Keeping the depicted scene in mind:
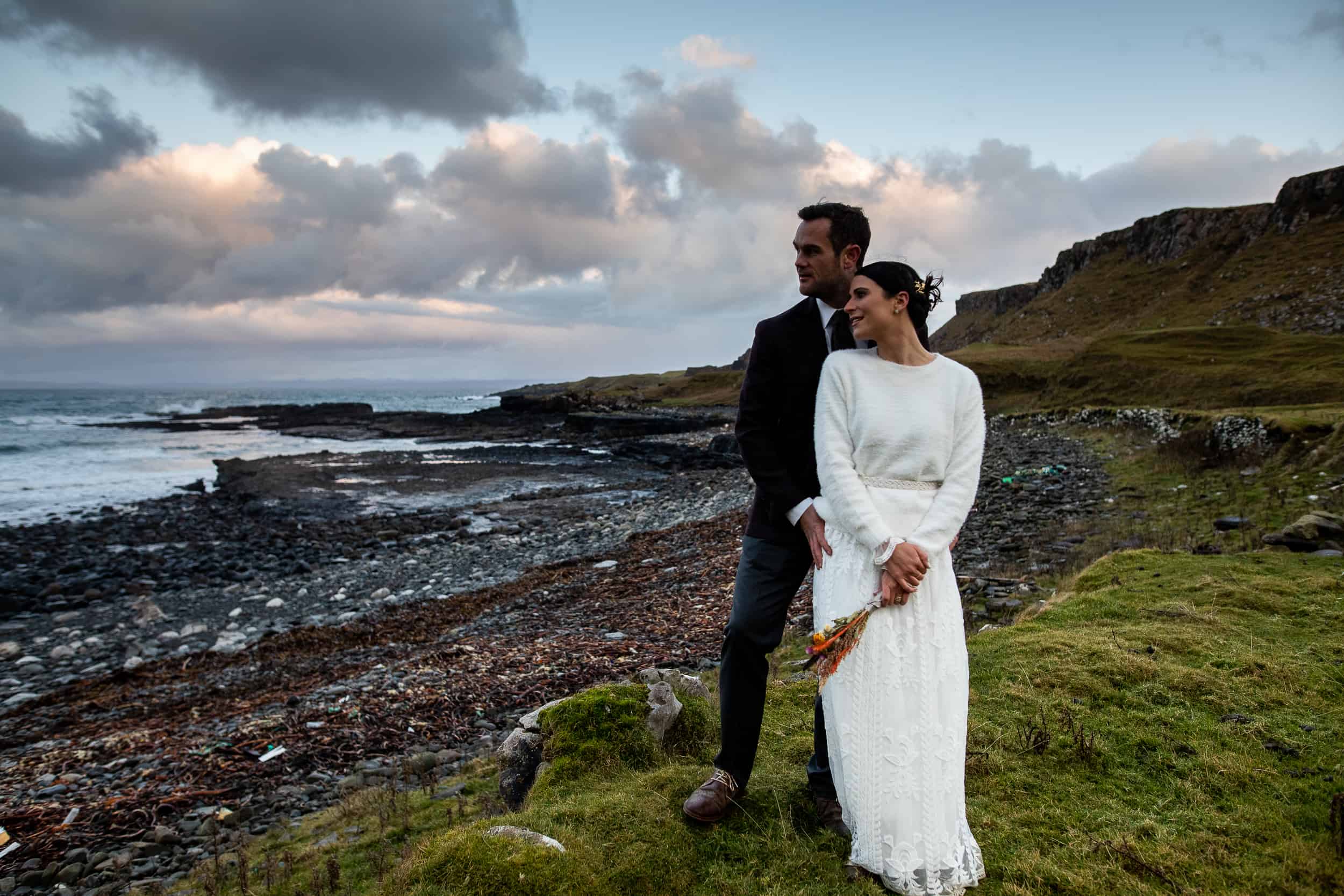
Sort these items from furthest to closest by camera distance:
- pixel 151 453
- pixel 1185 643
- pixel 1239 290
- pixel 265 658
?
1. pixel 1239 290
2. pixel 151 453
3. pixel 265 658
4. pixel 1185 643

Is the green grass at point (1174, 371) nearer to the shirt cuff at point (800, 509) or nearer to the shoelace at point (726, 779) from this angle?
the shirt cuff at point (800, 509)

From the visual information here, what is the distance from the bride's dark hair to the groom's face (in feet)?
0.42

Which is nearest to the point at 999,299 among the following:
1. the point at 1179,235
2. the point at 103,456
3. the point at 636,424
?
the point at 1179,235

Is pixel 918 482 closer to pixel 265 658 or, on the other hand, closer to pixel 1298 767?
pixel 1298 767

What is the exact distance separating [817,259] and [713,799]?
290 cm

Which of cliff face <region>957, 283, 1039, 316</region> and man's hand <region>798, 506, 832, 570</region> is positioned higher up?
cliff face <region>957, 283, 1039, 316</region>

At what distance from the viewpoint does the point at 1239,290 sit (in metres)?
77.8

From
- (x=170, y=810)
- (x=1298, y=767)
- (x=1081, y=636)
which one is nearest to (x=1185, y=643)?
(x=1081, y=636)

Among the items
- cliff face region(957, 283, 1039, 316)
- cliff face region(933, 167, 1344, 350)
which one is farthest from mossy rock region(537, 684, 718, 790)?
cliff face region(957, 283, 1039, 316)

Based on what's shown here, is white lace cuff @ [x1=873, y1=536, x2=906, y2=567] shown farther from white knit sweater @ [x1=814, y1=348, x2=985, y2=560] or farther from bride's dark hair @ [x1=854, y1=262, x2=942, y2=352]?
bride's dark hair @ [x1=854, y1=262, x2=942, y2=352]

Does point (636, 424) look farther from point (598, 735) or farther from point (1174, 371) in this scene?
point (598, 735)

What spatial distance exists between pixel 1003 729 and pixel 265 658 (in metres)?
10.5

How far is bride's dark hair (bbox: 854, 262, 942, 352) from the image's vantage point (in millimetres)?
3197

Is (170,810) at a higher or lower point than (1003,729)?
lower
